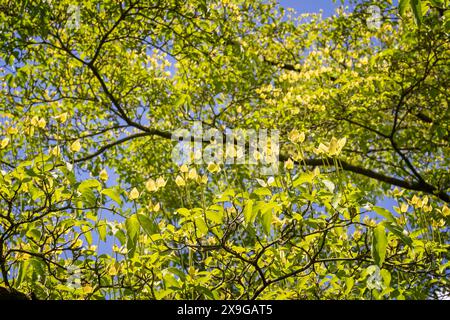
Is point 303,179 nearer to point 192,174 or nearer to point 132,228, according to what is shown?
point 192,174

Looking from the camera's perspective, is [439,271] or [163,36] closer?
[439,271]

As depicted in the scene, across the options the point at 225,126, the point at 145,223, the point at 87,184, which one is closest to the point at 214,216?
the point at 145,223

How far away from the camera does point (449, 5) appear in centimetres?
394

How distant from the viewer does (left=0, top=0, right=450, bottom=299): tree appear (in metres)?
2.54

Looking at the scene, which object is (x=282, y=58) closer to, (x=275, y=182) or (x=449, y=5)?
(x=449, y=5)

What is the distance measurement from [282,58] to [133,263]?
7480mm

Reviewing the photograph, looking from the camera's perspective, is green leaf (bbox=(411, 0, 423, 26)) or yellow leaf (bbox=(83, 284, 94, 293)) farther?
yellow leaf (bbox=(83, 284, 94, 293))

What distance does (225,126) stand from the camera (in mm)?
7449

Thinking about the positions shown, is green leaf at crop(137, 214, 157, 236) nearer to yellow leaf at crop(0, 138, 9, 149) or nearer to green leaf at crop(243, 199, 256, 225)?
green leaf at crop(243, 199, 256, 225)

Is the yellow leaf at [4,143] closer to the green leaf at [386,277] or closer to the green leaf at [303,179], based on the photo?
the green leaf at [303,179]

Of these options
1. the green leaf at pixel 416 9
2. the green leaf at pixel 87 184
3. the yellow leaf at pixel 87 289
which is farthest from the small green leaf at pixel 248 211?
the green leaf at pixel 416 9

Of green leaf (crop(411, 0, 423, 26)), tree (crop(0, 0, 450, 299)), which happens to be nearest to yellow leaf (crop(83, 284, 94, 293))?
tree (crop(0, 0, 450, 299))
